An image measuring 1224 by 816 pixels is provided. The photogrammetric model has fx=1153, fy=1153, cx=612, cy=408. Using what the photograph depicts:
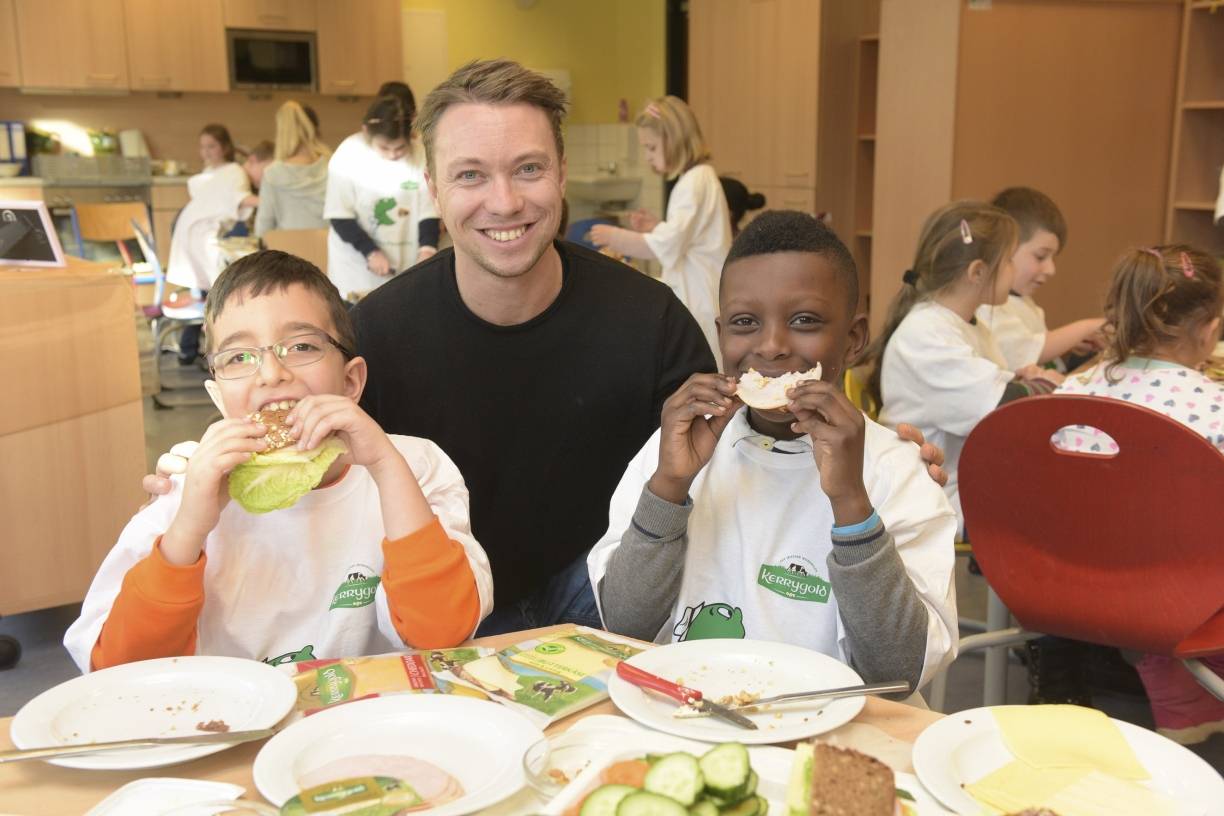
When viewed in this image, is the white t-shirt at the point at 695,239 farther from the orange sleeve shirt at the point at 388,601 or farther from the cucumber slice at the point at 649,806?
the cucumber slice at the point at 649,806

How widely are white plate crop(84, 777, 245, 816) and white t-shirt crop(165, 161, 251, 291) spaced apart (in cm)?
601

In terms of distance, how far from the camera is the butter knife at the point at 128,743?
1.10 metres

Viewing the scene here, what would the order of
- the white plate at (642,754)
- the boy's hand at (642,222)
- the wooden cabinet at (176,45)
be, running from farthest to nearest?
the wooden cabinet at (176,45)
the boy's hand at (642,222)
the white plate at (642,754)

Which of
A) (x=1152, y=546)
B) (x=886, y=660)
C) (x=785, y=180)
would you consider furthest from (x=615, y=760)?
(x=785, y=180)

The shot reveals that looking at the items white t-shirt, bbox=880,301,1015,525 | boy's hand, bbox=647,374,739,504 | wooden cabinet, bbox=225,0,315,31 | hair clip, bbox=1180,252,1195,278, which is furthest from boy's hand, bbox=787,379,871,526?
wooden cabinet, bbox=225,0,315,31

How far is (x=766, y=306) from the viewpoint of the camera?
1.68 meters

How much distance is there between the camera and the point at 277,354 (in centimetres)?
167

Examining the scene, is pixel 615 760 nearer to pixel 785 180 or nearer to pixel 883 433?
pixel 883 433

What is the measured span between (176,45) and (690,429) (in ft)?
29.2

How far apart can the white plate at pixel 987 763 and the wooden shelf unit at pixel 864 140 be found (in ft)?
20.6

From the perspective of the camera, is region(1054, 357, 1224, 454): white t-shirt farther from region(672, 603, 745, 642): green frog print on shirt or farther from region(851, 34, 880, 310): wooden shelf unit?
region(851, 34, 880, 310): wooden shelf unit

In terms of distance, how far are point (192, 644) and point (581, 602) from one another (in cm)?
96

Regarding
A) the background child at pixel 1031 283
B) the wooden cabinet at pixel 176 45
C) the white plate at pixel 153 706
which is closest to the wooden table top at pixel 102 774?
the white plate at pixel 153 706

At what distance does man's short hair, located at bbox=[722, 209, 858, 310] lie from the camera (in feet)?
5.57
